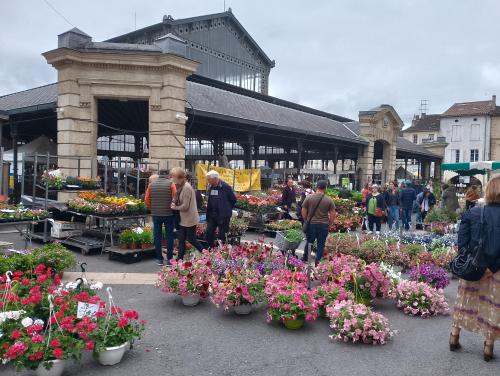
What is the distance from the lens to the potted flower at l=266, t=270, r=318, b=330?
188 inches

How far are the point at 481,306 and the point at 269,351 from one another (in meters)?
2.22

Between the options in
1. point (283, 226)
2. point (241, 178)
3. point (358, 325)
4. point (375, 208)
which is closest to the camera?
point (358, 325)

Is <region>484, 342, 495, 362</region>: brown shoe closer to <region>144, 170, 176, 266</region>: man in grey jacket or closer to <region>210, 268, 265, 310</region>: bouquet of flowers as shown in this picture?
<region>210, 268, 265, 310</region>: bouquet of flowers

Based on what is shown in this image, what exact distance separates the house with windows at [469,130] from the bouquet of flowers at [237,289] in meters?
55.5

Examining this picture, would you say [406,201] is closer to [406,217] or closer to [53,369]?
[406,217]

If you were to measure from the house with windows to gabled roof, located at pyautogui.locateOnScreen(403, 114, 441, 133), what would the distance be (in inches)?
186

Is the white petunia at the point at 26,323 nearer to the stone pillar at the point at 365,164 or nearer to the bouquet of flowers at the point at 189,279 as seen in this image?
the bouquet of flowers at the point at 189,279

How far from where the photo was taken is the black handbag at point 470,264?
12.7 feet

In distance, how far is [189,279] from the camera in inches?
220

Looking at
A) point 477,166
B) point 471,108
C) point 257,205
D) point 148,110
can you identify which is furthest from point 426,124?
point 257,205

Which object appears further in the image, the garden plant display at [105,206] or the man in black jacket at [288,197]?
the man in black jacket at [288,197]

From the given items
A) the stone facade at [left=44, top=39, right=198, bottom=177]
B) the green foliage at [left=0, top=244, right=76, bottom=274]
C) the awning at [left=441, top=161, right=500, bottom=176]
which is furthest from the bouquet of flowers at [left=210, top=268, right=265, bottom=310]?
the awning at [left=441, top=161, right=500, bottom=176]

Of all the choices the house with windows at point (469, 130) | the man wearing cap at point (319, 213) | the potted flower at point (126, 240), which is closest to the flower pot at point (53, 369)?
the man wearing cap at point (319, 213)

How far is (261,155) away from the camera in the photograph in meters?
36.4
